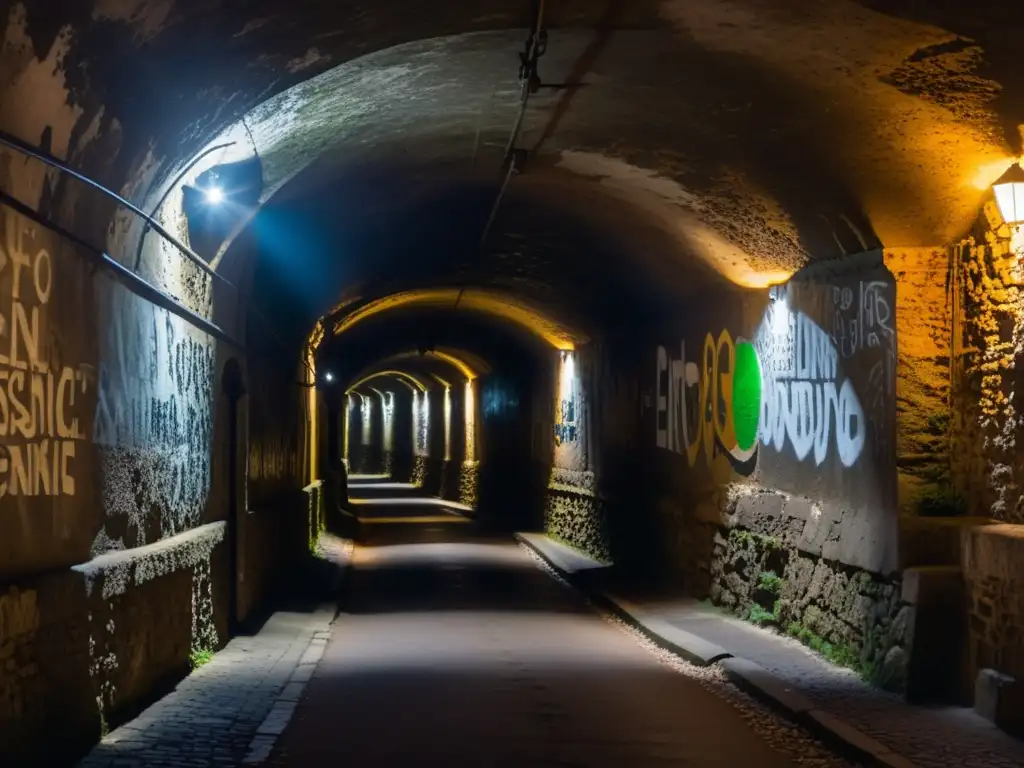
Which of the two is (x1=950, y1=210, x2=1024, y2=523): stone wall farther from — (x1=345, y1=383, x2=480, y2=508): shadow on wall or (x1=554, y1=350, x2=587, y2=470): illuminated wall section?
(x1=345, y1=383, x2=480, y2=508): shadow on wall

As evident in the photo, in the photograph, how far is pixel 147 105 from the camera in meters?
6.89

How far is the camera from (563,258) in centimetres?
1634

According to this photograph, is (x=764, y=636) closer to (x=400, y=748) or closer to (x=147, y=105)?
(x=400, y=748)

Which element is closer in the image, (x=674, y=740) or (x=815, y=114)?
(x=674, y=740)

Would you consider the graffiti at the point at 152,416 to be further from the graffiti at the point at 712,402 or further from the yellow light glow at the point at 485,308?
the yellow light glow at the point at 485,308

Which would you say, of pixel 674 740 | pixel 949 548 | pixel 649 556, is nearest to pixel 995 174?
pixel 949 548

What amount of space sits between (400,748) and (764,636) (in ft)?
17.4

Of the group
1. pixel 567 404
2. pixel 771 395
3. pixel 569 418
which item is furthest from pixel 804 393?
pixel 567 404

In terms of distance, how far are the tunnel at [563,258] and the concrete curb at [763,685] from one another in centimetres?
7

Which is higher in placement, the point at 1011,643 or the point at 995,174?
the point at 995,174

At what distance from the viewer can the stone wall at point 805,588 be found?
934 cm

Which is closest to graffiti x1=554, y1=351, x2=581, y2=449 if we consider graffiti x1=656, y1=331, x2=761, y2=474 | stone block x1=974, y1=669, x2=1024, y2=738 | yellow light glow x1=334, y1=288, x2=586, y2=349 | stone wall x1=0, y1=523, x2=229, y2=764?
yellow light glow x1=334, y1=288, x2=586, y2=349

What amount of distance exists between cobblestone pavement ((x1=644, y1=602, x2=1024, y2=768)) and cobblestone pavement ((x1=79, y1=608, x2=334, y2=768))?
366cm

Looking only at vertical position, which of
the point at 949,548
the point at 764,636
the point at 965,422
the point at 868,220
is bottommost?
the point at 764,636
